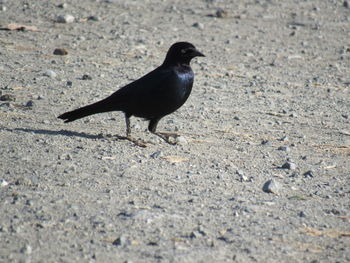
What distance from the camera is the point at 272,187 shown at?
5.69 m

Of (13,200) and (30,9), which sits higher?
(13,200)

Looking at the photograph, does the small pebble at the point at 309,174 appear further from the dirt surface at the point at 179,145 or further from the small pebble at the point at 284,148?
the small pebble at the point at 284,148

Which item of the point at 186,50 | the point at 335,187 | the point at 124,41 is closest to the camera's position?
the point at 335,187

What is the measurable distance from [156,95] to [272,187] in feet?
5.85

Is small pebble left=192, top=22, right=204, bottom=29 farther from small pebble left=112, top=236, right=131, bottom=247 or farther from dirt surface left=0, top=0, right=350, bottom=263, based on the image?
small pebble left=112, top=236, right=131, bottom=247

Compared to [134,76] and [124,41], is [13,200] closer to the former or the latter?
[134,76]

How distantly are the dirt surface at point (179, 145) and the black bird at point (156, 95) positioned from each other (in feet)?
0.82

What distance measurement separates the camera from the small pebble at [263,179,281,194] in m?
5.68

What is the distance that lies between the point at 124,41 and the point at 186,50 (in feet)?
13.6

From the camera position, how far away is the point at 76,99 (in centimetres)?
839

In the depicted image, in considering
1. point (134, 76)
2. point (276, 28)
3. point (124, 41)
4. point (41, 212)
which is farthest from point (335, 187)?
point (276, 28)

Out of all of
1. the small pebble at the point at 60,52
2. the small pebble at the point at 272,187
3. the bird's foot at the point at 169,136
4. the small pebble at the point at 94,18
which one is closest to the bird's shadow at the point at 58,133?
the bird's foot at the point at 169,136

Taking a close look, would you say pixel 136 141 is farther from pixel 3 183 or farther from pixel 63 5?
pixel 63 5

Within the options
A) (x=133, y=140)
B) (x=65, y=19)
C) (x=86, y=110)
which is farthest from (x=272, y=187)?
(x=65, y=19)
